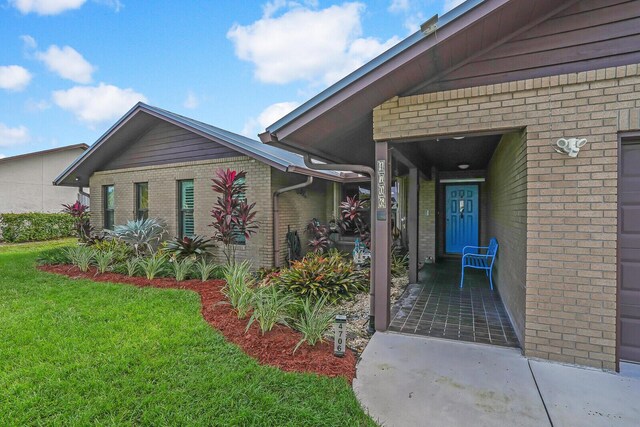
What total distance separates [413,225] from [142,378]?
19.2 feet

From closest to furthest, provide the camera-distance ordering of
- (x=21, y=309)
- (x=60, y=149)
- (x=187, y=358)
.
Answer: (x=187, y=358)
(x=21, y=309)
(x=60, y=149)

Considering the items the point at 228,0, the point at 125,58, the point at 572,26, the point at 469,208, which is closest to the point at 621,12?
the point at 572,26

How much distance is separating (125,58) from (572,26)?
44.7 feet

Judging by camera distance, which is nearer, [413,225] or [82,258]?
[413,225]

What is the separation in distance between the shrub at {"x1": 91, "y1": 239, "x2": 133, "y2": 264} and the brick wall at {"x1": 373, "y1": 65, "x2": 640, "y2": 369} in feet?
28.5

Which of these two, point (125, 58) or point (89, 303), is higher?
point (125, 58)

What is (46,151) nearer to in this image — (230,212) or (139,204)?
(139,204)

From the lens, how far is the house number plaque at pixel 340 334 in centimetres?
335

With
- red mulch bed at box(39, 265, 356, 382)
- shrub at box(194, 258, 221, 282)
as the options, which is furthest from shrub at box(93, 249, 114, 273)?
red mulch bed at box(39, 265, 356, 382)

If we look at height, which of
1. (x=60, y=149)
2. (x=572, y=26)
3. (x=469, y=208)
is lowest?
(x=469, y=208)

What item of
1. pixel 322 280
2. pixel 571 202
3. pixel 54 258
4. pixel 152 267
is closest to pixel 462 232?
pixel 322 280

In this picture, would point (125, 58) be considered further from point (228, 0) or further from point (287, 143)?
point (287, 143)

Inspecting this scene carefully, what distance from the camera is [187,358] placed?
127 inches

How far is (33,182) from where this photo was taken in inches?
661
